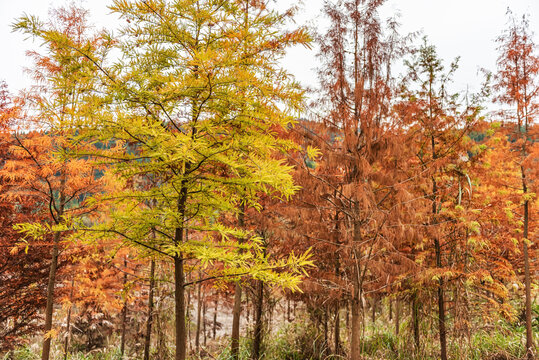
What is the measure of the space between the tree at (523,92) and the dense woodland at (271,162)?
45 mm

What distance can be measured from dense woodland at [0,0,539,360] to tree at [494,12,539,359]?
0.04m

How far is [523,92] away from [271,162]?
8.31 meters

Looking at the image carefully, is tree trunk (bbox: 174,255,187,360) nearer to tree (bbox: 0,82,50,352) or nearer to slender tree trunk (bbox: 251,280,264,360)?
slender tree trunk (bbox: 251,280,264,360)

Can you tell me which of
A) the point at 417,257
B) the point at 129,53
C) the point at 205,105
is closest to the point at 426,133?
the point at 417,257

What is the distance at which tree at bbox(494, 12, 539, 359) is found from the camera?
8.55 metres

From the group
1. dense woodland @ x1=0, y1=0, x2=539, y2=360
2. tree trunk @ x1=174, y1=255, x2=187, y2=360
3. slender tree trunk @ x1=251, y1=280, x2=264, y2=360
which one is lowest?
slender tree trunk @ x1=251, y1=280, x2=264, y2=360

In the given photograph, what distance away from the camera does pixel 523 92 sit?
28.6 ft

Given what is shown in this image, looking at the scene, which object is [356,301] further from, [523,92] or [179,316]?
[523,92]

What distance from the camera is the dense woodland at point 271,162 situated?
425 centimetres

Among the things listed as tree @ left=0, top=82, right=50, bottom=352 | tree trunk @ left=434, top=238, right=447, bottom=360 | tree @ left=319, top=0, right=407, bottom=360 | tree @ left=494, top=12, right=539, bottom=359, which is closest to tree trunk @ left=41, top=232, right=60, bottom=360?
tree @ left=0, top=82, right=50, bottom=352

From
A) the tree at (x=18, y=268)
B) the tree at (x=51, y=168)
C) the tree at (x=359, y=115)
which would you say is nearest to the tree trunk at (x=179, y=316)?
the tree at (x=359, y=115)

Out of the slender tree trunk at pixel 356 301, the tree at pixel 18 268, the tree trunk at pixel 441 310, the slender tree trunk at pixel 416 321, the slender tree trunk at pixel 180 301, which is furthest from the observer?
the tree at pixel 18 268

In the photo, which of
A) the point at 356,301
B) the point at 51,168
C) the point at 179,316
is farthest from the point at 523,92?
the point at 51,168

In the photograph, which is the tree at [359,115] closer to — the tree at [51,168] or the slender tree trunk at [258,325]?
the slender tree trunk at [258,325]
